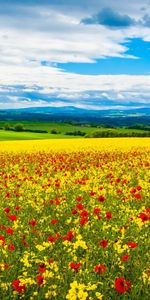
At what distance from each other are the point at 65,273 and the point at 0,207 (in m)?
4.90

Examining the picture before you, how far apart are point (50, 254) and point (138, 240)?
4.97ft

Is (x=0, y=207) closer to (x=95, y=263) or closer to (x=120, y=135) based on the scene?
(x=95, y=263)

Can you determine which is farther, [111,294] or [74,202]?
[74,202]

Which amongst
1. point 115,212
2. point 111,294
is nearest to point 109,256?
point 111,294

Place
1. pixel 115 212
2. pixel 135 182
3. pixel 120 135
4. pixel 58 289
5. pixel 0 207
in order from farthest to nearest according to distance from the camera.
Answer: pixel 120 135, pixel 135 182, pixel 0 207, pixel 115 212, pixel 58 289

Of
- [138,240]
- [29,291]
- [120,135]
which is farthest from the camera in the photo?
[120,135]

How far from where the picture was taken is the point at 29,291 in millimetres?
5750

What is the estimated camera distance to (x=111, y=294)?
5363 millimetres

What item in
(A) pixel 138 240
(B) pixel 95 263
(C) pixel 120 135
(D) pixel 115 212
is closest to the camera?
(B) pixel 95 263

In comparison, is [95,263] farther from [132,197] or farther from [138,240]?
[132,197]

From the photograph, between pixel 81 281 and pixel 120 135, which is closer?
pixel 81 281

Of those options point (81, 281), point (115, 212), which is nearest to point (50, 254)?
point (81, 281)

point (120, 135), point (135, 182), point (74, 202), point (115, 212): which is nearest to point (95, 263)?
point (115, 212)

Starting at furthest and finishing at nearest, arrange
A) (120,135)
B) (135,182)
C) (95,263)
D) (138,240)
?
(120,135) < (135,182) < (138,240) < (95,263)
